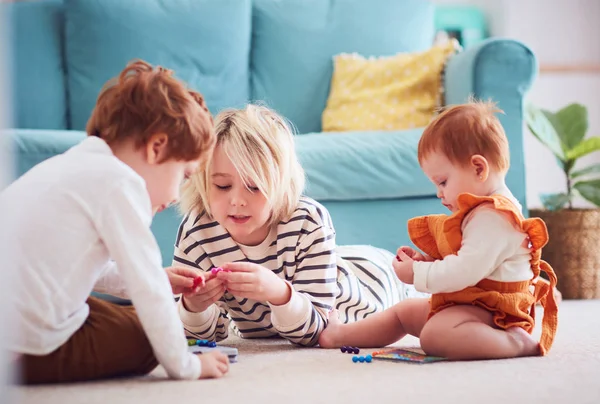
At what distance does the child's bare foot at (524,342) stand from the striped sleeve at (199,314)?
1.88 feet

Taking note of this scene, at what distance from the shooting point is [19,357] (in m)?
1.02

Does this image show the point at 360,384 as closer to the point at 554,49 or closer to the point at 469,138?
the point at 469,138

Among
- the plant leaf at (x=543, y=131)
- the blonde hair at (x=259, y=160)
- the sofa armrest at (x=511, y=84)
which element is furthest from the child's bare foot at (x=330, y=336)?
the plant leaf at (x=543, y=131)

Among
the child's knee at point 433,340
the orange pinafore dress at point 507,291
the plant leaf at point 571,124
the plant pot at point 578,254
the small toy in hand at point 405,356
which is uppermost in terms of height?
the plant leaf at point 571,124

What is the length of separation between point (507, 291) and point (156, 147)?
2.09ft

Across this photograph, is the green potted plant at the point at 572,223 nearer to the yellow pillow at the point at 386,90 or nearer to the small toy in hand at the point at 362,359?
the yellow pillow at the point at 386,90

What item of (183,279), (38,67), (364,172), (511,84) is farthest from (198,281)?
(38,67)

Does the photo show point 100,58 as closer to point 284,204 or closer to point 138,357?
point 284,204

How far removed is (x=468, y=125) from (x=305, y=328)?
1.60ft

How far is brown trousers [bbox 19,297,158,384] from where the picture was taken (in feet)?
3.42

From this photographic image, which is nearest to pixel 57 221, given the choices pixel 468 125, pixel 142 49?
pixel 468 125

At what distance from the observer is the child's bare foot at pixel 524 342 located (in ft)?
4.20

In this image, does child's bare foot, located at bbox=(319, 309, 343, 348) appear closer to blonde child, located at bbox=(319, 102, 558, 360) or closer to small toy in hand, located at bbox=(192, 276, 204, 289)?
blonde child, located at bbox=(319, 102, 558, 360)

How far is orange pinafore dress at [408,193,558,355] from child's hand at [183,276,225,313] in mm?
388
